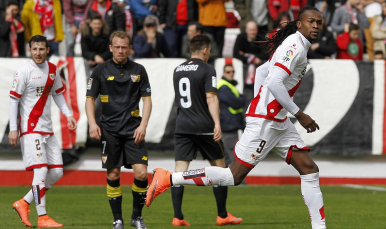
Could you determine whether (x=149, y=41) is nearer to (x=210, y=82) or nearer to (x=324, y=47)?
(x=324, y=47)

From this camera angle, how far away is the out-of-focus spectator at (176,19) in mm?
13695

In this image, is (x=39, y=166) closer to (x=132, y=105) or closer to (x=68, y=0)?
(x=132, y=105)

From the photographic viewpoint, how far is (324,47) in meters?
13.7

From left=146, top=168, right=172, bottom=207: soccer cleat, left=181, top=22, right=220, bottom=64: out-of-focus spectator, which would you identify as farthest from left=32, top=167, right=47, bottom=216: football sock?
left=181, top=22, right=220, bottom=64: out-of-focus spectator

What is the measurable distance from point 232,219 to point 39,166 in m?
2.54

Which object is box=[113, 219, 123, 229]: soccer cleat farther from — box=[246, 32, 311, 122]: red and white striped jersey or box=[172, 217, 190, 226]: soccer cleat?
box=[246, 32, 311, 122]: red and white striped jersey

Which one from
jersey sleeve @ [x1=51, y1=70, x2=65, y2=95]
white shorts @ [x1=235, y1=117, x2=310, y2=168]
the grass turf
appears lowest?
the grass turf

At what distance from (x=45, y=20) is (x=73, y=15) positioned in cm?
84

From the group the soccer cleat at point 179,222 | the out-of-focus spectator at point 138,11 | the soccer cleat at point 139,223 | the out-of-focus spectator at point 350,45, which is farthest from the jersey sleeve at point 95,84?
the out-of-focus spectator at point 350,45

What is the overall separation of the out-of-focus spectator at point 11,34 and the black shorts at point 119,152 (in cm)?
665

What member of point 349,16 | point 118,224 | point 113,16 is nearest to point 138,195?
point 118,224

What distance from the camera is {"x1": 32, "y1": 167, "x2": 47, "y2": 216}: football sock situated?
24.9ft

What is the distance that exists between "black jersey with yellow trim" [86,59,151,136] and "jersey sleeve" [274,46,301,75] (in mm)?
1966

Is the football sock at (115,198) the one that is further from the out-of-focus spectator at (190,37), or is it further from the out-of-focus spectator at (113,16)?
the out-of-focus spectator at (113,16)
